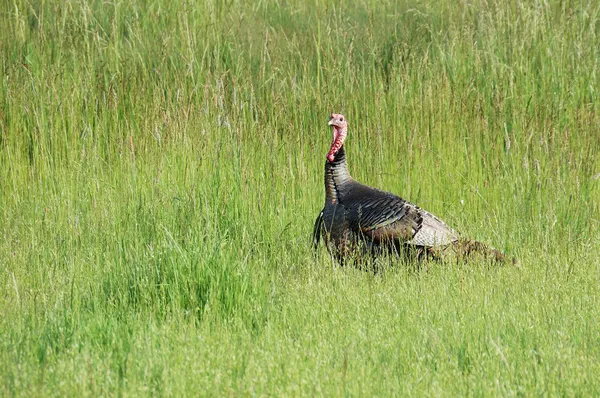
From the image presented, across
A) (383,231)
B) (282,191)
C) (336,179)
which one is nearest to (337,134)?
(336,179)

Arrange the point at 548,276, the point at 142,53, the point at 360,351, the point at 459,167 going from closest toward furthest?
the point at 360,351 < the point at 548,276 < the point at 459,167 < the point at 142,53

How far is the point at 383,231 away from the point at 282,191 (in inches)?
39.5

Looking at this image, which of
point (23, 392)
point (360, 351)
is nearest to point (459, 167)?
point (360, 351)

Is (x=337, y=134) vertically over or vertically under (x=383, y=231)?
over

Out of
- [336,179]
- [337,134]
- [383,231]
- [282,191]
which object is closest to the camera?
[383,231]

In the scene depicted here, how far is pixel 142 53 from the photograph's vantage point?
302 inches

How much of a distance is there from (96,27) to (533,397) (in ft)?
18.2

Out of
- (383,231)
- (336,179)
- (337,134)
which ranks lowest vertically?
(383,231)

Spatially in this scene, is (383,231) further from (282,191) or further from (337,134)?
(282,191)

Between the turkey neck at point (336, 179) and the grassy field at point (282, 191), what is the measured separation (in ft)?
1.24

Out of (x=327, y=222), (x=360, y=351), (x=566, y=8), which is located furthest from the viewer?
(x=566, y=8)

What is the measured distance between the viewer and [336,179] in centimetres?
602

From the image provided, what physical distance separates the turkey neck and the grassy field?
0.38 m

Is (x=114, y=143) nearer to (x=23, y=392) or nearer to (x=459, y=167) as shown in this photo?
(x=459, y=167)
